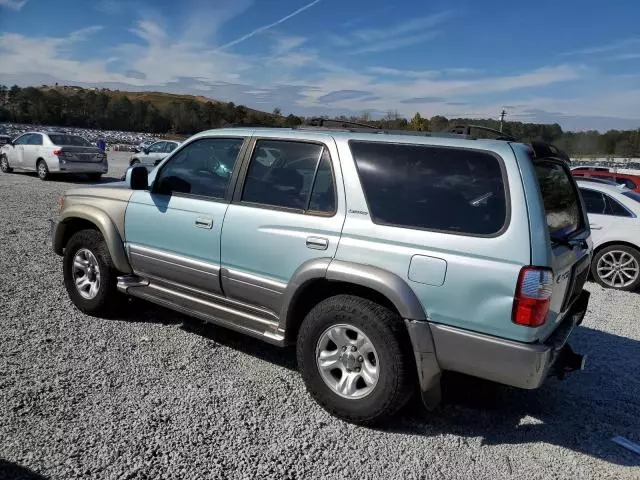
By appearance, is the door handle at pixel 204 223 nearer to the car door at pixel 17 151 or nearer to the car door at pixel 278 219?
the car door at pixel 278 219

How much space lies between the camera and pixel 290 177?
11.8ft

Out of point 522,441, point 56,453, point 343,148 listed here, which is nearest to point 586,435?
point 522,441

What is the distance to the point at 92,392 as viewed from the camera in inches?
133

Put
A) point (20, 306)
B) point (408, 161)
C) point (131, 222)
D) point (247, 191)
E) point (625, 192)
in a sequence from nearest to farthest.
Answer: point (408, 161), point (247, 191), point (131, 222), point (20, 306), point (625, 192)

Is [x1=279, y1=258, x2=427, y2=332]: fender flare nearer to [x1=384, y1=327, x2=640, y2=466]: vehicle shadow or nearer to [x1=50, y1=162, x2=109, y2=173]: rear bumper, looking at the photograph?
[x1=384, y1=327, x2=640, y2=466]: vehicle shadow

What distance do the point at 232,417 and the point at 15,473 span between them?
1.19 metres

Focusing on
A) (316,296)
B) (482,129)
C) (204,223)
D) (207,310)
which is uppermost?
(482,129)

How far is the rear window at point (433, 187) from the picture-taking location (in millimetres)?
2846

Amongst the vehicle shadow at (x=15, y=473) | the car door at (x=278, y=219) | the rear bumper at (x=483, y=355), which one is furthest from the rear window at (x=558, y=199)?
the vehicle shadow at (x=15, y=473)

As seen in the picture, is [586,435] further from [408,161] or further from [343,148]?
[343,148]

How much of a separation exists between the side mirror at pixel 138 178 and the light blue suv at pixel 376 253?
0.16 metres

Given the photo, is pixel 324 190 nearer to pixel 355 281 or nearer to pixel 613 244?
pixel 355 281

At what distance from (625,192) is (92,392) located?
7651mm

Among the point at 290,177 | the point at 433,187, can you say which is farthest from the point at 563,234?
the point at 290,177
